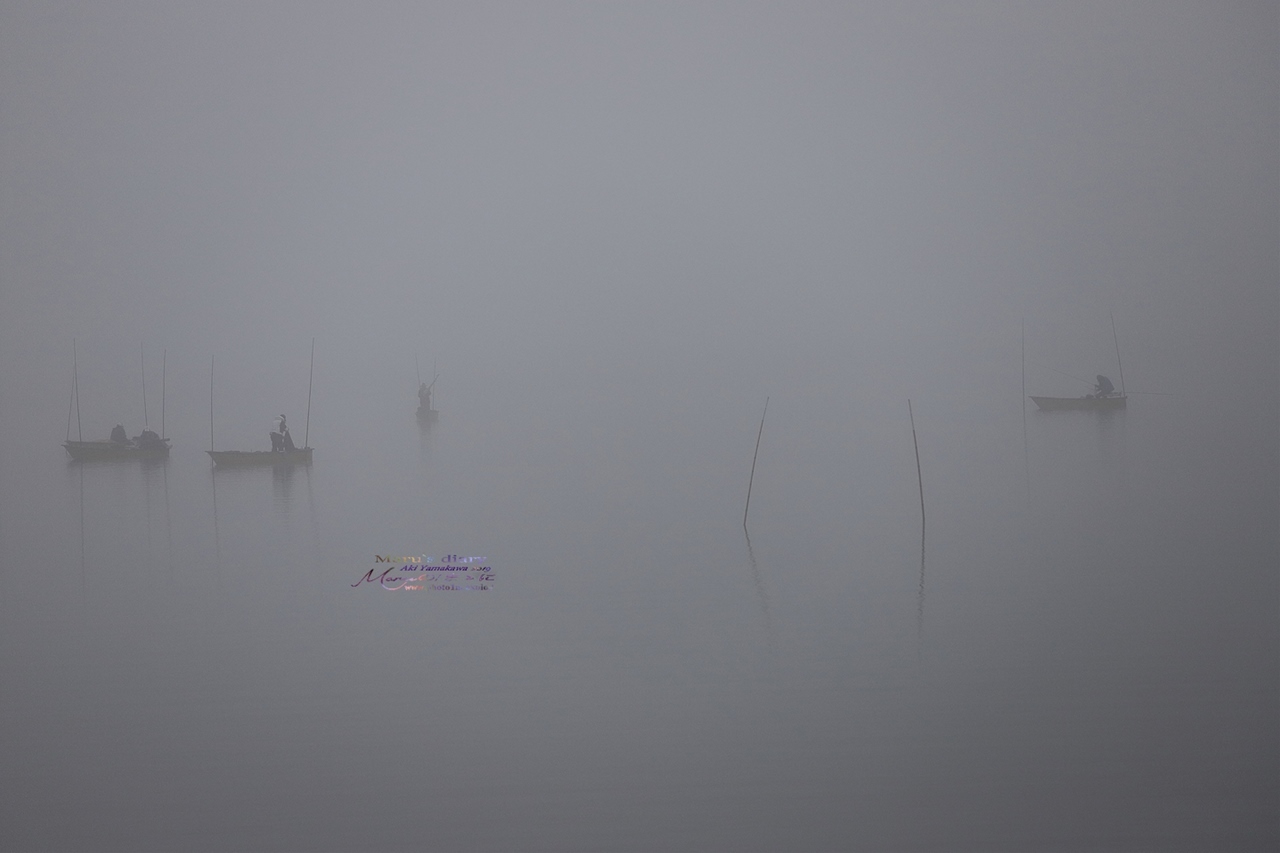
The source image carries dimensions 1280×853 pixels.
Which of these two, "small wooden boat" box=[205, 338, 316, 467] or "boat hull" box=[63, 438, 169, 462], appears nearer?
"small wooden boat" box=[205, 338, 316, 467]

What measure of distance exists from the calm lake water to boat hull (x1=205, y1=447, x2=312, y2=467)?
2883 mm

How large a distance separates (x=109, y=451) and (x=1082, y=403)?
1591 centimetres

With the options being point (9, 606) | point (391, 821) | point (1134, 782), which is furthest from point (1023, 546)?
point (9, 606)

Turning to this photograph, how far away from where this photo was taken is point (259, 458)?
13.4 m

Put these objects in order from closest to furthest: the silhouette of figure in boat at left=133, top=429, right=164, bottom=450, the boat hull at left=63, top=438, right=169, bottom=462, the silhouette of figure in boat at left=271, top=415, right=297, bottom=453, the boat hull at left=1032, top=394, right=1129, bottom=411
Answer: the silhouette of figure in boat at left=271, top=415, right=297, bottom=453 → the boat hull at left=63, top=438, right=169, bottom=462 → the silhouette of figure in boat at left=133, top=429, right=164, bottom=450 → the boat hull at left=1032, top=394, right=1129, bottom=411

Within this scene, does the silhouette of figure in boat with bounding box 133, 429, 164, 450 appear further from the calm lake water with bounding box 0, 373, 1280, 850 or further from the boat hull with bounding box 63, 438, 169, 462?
the calm lake water with bounding box 0, 373, 1280, 850

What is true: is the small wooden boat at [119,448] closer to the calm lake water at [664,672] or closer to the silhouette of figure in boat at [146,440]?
the silhouette of figure in boat at [146,440]

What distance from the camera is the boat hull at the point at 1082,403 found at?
1766cm

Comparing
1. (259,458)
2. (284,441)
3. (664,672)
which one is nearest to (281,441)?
(284,441)

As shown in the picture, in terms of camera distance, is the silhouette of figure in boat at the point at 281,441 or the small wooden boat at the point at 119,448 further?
the small wooden boat at the point at 119,448

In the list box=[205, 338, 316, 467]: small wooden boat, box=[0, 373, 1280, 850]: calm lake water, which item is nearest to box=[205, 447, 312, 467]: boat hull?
box=[205, 338, 316, 467]: small wooden boat

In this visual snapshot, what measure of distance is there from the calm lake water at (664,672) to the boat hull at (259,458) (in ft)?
9.46

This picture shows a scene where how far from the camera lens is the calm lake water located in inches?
135

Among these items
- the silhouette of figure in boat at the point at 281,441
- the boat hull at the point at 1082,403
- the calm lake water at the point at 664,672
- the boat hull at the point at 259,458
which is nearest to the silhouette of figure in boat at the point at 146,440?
the boat hull at the point at 259,458
